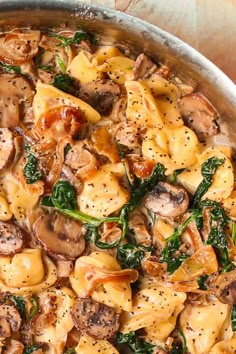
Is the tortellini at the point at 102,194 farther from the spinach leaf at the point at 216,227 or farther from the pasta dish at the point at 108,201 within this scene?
the spinach leaf at the point at 216,227

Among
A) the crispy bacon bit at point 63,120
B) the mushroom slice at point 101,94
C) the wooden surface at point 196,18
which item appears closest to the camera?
the crispy bacon bit at point 63,120

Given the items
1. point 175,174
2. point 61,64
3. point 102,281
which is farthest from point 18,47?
point 102,281

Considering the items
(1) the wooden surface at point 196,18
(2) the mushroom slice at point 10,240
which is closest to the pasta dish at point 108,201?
(2) the mushroom slice at point 10,240

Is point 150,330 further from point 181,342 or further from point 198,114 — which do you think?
point 198,114

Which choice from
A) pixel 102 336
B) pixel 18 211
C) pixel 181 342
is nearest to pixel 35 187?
pixel 18 211

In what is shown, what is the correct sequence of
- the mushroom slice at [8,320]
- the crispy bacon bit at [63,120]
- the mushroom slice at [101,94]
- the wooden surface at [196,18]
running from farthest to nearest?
the wooden surface at [196,18] < the mushroom slice at [8,320] < the mushroom slice at [101,94] < the crispy bacon bit at [63,120]

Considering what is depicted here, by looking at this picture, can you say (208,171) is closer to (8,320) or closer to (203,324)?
(203,324)
